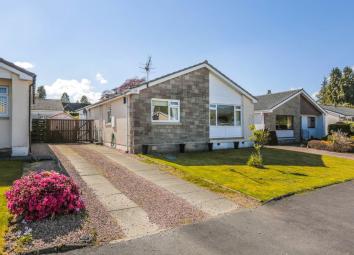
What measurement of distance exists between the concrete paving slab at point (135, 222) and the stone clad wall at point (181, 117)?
9479 mm

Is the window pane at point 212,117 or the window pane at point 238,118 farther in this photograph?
the window pane at point 238,118

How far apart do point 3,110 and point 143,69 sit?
2037cm

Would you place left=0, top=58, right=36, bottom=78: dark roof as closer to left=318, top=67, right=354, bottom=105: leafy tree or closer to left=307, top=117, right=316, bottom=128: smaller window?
left=307, top=117, right=316, bottom=128: smaller window

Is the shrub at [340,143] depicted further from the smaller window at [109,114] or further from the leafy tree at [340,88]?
the leafy tree at [340,88]

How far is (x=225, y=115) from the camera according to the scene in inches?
799

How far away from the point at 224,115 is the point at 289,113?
12.5 meters

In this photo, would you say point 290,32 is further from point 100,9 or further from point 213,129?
point 100,9

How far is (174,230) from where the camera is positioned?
221 inches

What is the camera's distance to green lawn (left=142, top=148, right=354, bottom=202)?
9.01 meters

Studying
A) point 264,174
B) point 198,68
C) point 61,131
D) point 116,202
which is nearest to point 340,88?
point 198,68

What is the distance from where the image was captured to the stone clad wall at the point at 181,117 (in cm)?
1608

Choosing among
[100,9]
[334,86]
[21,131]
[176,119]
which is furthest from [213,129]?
[334,86]

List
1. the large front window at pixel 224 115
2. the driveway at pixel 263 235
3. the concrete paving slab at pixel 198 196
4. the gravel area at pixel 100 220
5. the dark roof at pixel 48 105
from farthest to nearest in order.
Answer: the dark roof at pixel 48 105
the large front window at pixel 224 115
the concrete paving slab at pixel 198 196
the gravel area at pixel 100 220
the driveway at pixel 263 235

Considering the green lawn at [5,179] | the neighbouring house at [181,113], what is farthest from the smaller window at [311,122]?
the green lawn at [5,179]
